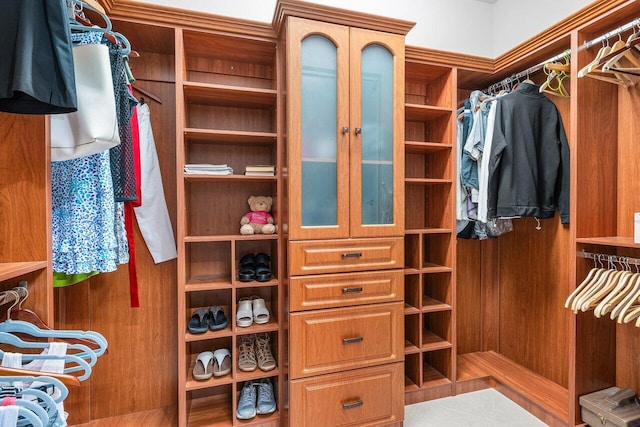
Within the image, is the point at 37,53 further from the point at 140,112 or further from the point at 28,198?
the point at 140,112

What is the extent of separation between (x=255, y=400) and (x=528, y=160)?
2040mm

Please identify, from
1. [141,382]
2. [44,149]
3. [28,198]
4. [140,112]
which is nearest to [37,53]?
[44,149]

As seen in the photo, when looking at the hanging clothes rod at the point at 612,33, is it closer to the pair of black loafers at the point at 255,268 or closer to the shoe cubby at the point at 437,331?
the shoe cubby at the point at 437,331

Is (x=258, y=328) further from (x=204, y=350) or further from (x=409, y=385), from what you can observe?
(x=409, y=385)

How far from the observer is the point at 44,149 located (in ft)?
2.89

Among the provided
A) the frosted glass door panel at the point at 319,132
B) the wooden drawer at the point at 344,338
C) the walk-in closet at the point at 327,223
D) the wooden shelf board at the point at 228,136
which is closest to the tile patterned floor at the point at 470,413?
the walk-in closet at the point at 327,223

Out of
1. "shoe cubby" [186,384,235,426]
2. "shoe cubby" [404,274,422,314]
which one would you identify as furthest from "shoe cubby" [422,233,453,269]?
"shoe cubby" [186,384,235,426]

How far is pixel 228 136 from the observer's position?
1.75 metres

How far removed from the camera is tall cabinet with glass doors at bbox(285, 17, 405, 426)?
5.15 ft

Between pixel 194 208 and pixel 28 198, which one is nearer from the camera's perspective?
pixel 28 198

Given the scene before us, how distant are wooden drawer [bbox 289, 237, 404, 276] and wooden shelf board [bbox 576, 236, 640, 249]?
0.89 metres

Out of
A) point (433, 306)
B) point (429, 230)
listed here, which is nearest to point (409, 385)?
point (433, 306)

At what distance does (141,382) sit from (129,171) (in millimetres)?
1306

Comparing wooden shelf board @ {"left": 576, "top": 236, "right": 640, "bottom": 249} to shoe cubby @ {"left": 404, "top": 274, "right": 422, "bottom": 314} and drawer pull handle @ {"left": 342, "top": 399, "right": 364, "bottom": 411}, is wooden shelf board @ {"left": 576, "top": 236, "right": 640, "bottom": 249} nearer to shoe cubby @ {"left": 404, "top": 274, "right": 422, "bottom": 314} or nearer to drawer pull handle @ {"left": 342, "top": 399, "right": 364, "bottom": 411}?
shoe cubby @ {"left": 404, "top": 274, "right": 422, "bottom": 314}
